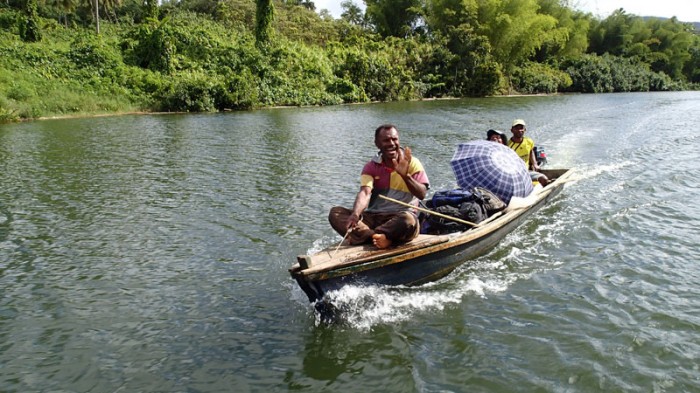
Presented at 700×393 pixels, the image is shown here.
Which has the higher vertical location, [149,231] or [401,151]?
[401,151]

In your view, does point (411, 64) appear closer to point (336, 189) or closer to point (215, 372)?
point (336, 189)

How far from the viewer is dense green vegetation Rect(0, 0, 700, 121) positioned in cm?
3116

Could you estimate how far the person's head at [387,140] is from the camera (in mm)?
5859

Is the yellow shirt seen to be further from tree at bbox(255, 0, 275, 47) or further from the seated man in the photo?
tree at bbox(255, 0, 275, 47)

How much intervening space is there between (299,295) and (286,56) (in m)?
35.6

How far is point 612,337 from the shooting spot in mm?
5355

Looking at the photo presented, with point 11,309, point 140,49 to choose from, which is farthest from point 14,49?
point 11,309

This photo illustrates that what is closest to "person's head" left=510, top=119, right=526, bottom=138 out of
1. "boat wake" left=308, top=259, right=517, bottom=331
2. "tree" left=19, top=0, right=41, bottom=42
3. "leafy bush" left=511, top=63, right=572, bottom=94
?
"boat wake" left=308, top=259, right=517, bottom=331

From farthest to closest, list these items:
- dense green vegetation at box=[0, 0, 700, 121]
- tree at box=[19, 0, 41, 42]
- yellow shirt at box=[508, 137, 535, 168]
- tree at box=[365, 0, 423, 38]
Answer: tree at box=[365, 0, 423, 38]
tree at box=[19, 0, 41, 42]
dense green vegetation at box=[0, 0, 700, 121]
yellow shirt at box=[508, 137, 535, 168]

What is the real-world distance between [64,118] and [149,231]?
2152 cm

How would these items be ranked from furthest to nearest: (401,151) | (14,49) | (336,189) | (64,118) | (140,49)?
1. (140,49)
2. (14,49)
3. (64,118)
4. (336,189)
5. (401,151)

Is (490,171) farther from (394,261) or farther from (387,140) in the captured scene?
(394,261)

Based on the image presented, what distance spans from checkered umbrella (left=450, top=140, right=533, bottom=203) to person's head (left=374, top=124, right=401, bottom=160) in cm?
287

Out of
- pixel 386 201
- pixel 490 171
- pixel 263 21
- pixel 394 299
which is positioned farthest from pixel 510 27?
pixel 394 299
